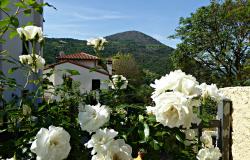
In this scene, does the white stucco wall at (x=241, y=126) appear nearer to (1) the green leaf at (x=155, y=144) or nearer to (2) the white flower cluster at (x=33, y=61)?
(2) the white flower cluster at (x=33, y=61)

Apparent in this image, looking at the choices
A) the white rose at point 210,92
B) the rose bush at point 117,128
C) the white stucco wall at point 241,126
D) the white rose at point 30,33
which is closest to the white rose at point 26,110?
the rose bush at point 117,128

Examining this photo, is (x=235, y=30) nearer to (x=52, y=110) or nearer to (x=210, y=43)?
(x=210, y=43)

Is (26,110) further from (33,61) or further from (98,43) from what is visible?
(98,43)

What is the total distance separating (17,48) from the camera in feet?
32.8

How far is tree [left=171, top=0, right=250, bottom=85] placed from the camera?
27.1 metres

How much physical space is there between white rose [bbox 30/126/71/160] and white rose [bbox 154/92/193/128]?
29 cm

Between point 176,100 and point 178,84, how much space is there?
0.35ft

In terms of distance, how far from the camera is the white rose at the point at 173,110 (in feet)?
4.06

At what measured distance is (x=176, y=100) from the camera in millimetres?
1247

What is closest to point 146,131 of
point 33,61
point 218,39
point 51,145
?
point 51,145

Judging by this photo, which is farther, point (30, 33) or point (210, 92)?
point (30, 33)

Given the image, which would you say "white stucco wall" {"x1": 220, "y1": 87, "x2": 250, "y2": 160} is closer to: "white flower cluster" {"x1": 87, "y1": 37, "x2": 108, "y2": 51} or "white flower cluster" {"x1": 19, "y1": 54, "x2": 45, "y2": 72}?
"white flower cluster" {"x1": 87, "y1": 37, "x2": 108, "y2": 51}

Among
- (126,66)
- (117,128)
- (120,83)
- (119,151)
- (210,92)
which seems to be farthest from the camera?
(126,66)

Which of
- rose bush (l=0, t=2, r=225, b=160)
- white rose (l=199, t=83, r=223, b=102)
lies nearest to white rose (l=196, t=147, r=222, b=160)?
rose bush (l=0, t=2, r=225, b=160)
